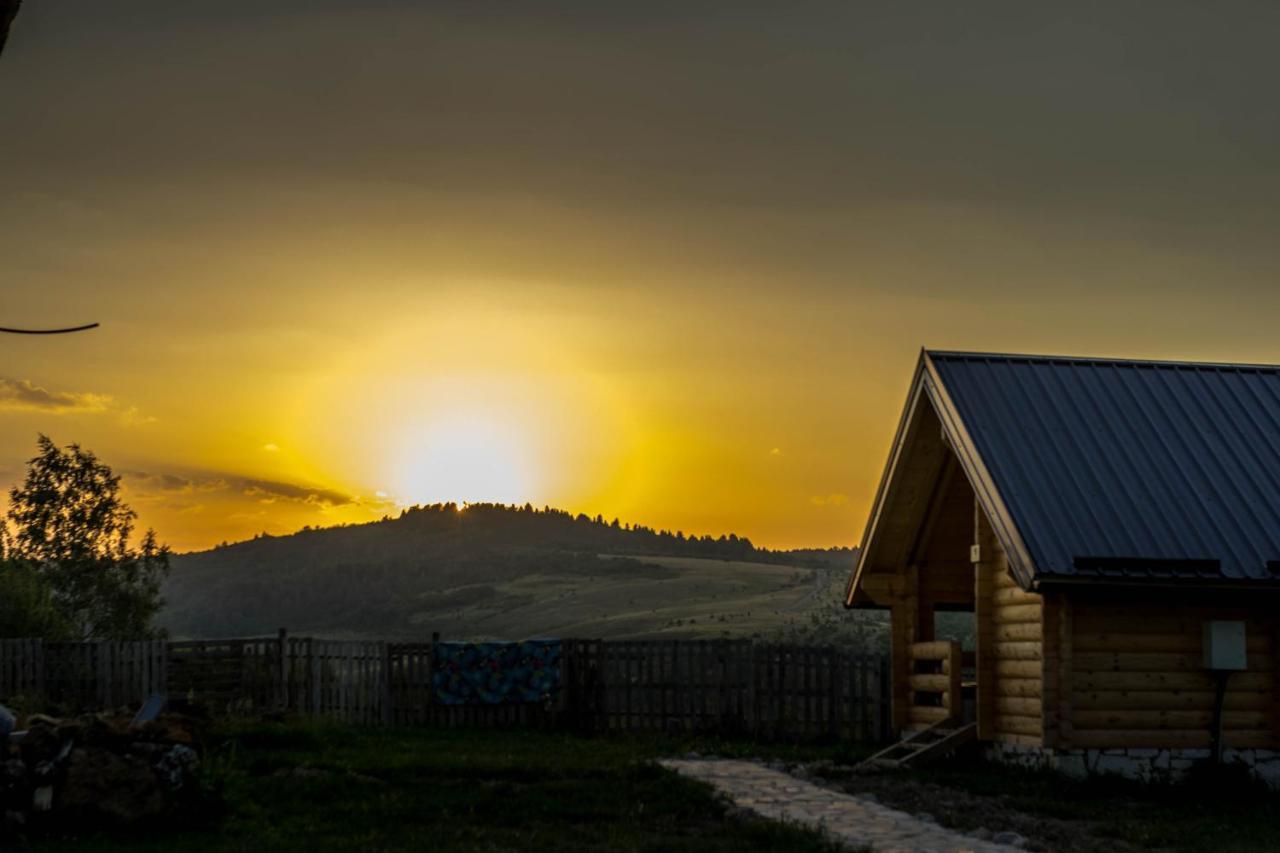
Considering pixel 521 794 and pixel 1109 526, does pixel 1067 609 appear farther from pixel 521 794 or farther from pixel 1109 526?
pixel 521 794

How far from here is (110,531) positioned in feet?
194

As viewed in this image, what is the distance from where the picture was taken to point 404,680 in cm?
3172

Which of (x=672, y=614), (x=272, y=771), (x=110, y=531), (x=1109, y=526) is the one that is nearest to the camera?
(x=272, y=771)

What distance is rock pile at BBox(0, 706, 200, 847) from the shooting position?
14930 mm

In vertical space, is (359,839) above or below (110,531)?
below

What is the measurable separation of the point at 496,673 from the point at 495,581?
106 meters

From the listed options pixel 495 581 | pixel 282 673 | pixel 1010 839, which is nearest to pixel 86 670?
pixel 282 673

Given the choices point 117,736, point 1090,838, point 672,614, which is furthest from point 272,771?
point 672,614

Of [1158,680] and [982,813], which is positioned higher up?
[1158,680]

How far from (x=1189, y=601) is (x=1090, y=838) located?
6.38m

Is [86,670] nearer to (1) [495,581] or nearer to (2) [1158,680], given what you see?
(2) [1158,680]

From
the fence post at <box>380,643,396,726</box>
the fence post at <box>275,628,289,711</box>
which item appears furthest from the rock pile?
the fence post at <box>275,628,289,711</box>

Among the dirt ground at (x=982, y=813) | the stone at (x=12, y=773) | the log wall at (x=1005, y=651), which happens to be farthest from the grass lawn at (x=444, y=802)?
the log wall at (x=1005, y=651)

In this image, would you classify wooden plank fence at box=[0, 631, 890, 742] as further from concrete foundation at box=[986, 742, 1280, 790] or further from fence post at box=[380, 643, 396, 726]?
concrete foundation at box=[986, 742, 1280, 790]
